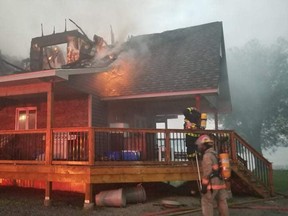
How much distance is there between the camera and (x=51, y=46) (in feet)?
56.7

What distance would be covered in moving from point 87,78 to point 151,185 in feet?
14.8

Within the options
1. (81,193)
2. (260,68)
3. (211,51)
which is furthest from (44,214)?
(260,68)

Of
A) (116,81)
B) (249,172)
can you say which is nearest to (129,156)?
(249,172)

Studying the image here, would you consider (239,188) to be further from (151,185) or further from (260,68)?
(260,68)

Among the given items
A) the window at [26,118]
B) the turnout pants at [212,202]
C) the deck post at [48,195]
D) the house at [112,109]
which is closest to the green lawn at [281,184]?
the house at [112,109]

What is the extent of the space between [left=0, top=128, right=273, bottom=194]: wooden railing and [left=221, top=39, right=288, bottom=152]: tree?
1688cm

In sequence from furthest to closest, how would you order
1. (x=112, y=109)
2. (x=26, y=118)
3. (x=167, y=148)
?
1. (x=112, y=109)
2. (x=26, y=118)
3. (x=167, y=148)

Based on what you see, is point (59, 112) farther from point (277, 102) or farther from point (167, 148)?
point (277, 102)

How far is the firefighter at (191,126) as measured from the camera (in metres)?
8.49

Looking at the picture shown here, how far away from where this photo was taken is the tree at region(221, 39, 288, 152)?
2553 cm

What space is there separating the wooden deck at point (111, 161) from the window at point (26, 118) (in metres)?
2.41

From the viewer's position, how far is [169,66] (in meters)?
13.0

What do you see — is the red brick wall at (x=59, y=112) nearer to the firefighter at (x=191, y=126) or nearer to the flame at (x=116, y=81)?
the flame at (x=116, y=81)

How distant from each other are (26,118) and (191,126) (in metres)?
7.24
